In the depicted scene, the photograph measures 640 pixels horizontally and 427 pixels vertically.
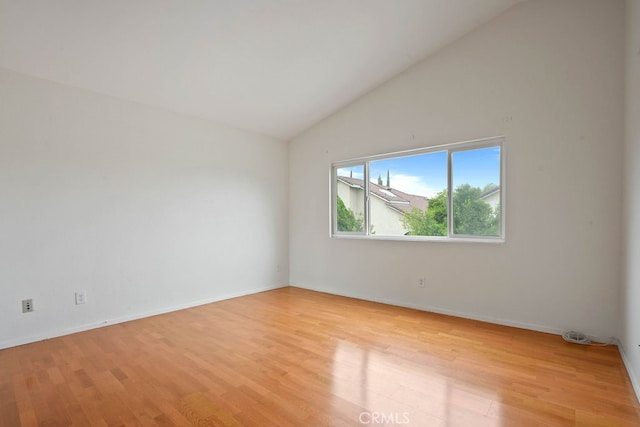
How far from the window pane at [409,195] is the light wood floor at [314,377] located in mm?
1201

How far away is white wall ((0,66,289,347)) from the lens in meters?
2.88

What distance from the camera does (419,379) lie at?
2209mm

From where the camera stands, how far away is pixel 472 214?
142 inches

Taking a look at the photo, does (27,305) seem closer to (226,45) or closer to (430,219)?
(226,45)

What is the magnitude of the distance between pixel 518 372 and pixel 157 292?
3.70 meters

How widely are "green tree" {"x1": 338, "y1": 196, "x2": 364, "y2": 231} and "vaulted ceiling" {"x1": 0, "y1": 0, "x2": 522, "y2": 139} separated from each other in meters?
1.64

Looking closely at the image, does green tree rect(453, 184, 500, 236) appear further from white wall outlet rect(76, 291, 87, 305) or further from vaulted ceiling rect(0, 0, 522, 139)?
white wall outlet rect(76, 291, 87, 305)

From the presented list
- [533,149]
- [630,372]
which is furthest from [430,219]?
[630,372]

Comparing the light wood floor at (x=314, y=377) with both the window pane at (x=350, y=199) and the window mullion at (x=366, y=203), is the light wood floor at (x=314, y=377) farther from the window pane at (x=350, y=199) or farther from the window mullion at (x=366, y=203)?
the window pane at (x=350, y=199)

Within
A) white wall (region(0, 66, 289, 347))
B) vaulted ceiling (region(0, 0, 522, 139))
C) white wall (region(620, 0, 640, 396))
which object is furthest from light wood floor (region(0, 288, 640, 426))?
vaulted ceiling (region(0, 0, 522, 139))

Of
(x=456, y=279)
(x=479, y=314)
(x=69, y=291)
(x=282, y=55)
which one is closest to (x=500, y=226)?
(x=456, y=279)

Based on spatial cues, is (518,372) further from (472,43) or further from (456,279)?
(472,43)

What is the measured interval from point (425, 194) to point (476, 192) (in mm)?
604

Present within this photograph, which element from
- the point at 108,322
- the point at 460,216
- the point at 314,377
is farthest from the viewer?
the point at 460,216
